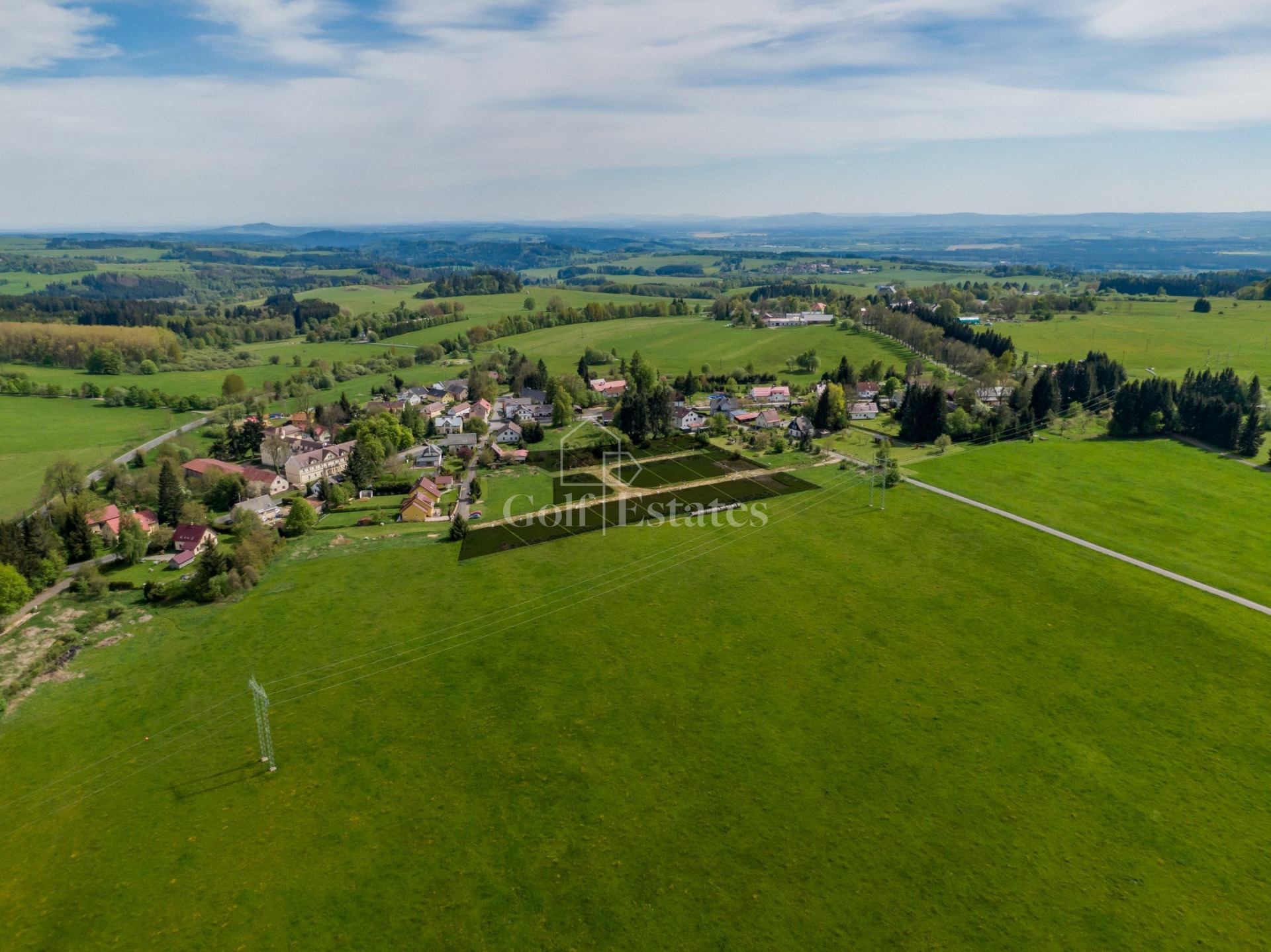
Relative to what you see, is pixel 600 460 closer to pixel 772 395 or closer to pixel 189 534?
pixel 772 395

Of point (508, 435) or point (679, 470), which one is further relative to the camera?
point (508, 435)

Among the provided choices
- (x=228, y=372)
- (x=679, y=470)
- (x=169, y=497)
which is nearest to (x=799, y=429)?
(x=679, y=470)

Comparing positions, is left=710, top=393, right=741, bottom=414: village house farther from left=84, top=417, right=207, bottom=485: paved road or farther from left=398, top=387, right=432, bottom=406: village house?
left=84, top=417, right=207, bottom=485: paved road

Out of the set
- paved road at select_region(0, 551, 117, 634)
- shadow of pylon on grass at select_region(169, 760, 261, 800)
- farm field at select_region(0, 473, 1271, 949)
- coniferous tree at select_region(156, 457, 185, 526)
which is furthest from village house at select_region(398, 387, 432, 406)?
shadow of pylon on grass at select_region(169, 760, 261, 800)

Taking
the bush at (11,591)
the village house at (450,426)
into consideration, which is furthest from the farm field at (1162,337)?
the bush at (11,591)

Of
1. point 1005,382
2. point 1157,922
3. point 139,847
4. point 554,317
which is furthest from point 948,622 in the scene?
point 554,317

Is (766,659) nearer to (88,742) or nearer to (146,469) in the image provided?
(88,742)
